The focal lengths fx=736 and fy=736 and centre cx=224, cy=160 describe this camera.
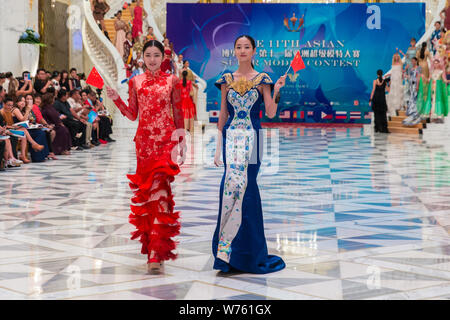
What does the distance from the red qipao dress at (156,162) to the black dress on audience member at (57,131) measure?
26.3 feet

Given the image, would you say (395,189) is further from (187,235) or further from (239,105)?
(239,105)

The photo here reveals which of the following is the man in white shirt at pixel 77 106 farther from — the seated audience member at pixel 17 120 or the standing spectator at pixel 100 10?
the standing spectator at pixel 100 10

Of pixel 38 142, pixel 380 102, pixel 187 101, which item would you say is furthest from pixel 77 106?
pixel 380 102

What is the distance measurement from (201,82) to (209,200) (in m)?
17.1

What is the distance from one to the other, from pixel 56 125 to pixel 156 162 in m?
8.29

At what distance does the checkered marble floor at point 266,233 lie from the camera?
4.25 metres

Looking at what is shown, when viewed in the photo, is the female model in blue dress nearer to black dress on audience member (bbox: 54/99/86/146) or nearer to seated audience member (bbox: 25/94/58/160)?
seated audience member (bbox: 25/94/58/160)

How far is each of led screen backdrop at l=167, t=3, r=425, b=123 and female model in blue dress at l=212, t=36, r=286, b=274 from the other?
1998 cm

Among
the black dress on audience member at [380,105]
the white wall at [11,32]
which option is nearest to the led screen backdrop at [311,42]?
the black dress on audience member at [380,105]

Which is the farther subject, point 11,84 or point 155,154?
point 11,84

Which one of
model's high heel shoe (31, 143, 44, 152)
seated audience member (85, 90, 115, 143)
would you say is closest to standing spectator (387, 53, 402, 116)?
seated audience member (85, 90, 115, 143)

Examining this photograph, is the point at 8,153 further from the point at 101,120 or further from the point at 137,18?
the point at 137,18

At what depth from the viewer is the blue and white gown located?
4629 mm

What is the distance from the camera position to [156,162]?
4.82m
